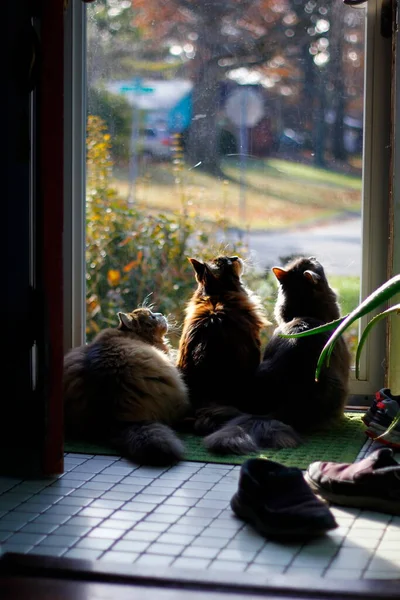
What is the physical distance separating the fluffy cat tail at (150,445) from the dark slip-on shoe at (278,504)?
1.57 ft

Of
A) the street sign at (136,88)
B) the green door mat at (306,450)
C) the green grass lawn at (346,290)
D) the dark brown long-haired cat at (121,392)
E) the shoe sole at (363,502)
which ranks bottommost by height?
the shoe sole at (363,502)

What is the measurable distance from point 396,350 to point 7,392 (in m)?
1.64

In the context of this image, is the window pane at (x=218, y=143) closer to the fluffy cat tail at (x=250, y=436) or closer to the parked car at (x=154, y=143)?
the parked car at (x=154, y=143)

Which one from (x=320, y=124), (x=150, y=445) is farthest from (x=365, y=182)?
(x=150, y=445)

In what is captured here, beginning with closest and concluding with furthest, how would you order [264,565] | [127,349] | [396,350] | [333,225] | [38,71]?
[264,565]
[38,71]
[127,349]
[396,350]
[333,225]

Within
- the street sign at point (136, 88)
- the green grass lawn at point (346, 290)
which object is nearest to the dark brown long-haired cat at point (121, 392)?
the green grass lawn at point (346, 290)

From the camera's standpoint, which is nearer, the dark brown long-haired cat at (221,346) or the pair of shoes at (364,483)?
the pair of shoes at (364,483)

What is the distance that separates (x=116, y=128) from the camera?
3959mm

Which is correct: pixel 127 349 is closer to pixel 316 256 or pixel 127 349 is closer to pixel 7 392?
pixel 7 392

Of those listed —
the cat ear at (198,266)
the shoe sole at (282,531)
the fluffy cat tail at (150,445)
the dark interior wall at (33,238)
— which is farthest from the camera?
the cat ear at (198,266)

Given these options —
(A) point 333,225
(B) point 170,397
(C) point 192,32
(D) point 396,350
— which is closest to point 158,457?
(B) point 170,397

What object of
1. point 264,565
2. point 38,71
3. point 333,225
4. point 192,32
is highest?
point 192,32

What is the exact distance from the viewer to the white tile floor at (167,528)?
7.23ft

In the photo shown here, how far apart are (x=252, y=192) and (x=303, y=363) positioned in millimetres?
918
